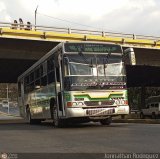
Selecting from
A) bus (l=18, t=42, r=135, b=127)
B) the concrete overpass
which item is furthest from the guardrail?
bus (l=18, t=42, r=135, b=127)

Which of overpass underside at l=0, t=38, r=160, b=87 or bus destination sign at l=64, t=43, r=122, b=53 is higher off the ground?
overpass underside at l=0, t=38, r=160, b=87

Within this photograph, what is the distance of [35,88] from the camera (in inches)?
917

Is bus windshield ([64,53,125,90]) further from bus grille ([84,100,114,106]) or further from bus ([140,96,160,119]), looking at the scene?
bus ([140,96,160,119])

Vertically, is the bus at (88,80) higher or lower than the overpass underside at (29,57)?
lower

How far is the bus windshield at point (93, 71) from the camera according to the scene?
17.6m

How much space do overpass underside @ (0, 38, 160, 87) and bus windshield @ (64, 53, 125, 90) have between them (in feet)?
52.4

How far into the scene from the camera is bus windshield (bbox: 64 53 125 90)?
17562 mm

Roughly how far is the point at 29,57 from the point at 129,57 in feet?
57.0

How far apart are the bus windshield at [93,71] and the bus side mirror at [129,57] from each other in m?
0.21

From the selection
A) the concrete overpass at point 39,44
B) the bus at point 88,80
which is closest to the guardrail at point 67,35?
the concrete overpass at point 39,44

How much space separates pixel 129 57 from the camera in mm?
18109

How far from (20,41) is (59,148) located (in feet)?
77.5

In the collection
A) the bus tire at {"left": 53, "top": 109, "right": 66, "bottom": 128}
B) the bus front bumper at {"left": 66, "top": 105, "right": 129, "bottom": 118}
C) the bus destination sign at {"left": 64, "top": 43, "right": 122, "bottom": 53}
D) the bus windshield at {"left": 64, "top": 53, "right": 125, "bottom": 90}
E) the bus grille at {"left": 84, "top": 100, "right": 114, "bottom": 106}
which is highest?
the bus destination sign at {"left": 64, "top": 43, "right": 122, "bottom": 53}

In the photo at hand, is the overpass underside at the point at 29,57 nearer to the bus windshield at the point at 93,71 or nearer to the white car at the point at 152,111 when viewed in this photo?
the white car at the point at 152,111
